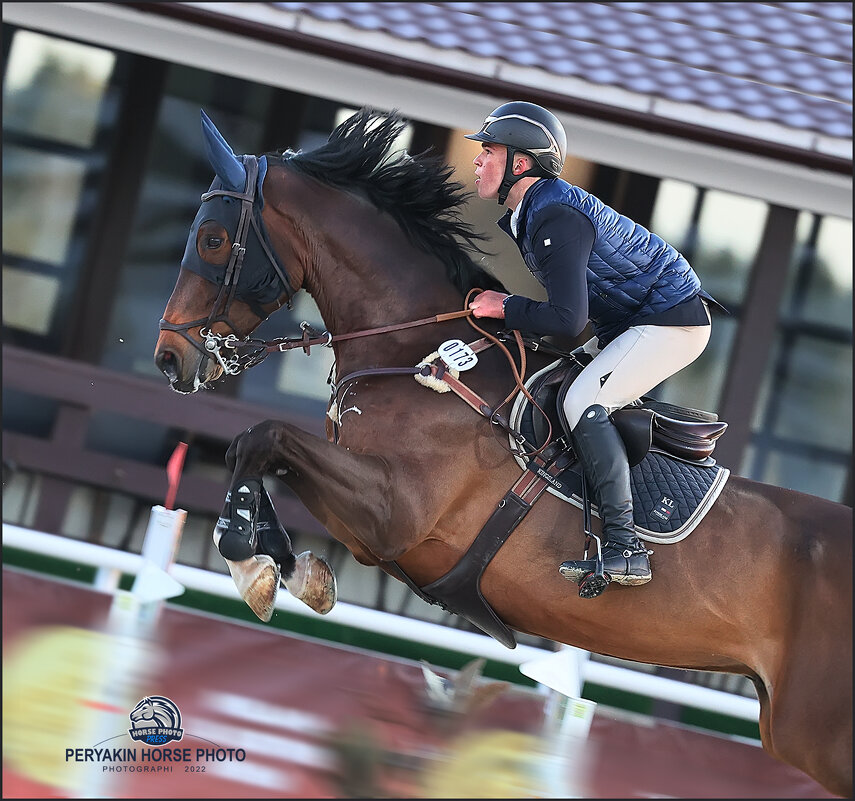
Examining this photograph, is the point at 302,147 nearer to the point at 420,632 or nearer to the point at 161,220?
the point at 161,220

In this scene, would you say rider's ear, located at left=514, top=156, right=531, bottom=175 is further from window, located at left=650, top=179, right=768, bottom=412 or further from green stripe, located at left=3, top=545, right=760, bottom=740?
window, located at left=650, top=179, right=768, bottom=412

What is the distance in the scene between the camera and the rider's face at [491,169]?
10.9 feet

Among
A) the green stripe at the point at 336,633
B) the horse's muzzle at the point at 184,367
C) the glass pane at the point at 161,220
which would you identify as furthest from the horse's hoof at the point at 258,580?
the glass pane at the point at 161,220

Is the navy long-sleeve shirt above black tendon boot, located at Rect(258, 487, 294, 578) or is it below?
above

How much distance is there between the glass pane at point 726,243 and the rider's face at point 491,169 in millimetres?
3911

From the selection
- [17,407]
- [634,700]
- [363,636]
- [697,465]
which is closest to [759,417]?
[634,700]

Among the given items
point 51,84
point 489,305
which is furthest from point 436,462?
point 51,84

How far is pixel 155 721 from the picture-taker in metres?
3.61

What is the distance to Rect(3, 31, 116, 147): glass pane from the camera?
6945 millimetres

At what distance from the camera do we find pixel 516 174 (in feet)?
10.9

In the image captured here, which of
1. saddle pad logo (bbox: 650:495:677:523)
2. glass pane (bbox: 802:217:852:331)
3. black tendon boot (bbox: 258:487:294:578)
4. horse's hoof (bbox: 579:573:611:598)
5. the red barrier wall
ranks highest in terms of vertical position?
glass pane (bbox: 802:217:852:331)

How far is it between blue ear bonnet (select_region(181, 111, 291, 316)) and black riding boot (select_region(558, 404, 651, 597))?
3.97 ft

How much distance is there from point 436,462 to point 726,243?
434 centimetres

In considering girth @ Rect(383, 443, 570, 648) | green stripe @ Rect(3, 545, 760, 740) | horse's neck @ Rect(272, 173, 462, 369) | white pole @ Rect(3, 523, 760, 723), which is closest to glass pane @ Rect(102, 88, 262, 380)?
green stripe @ Rect(3, 545, 760, 740)
